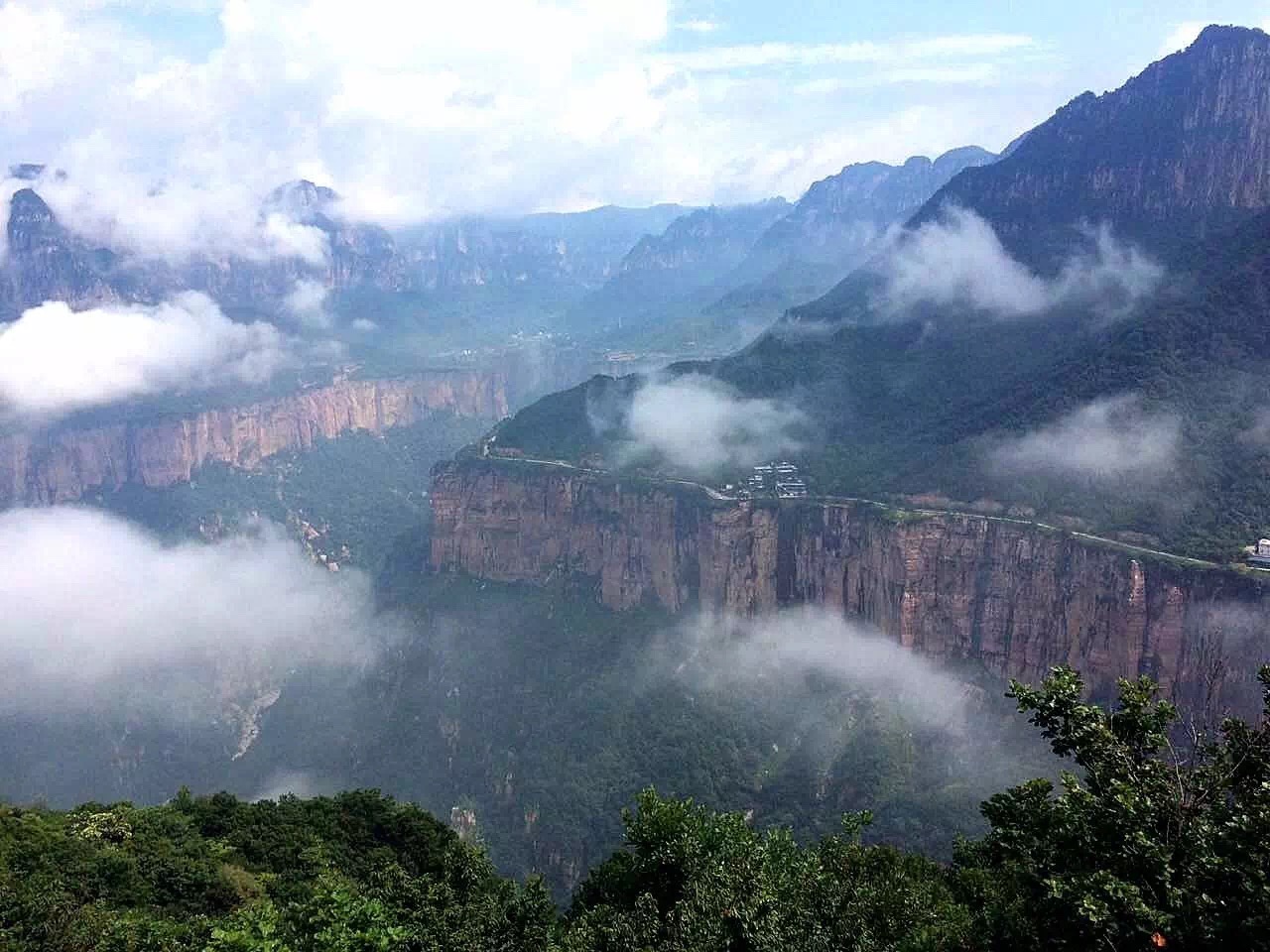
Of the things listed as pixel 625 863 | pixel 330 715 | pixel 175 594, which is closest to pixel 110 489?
pixel 175 594

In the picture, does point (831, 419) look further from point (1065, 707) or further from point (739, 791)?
point (1065, 707)

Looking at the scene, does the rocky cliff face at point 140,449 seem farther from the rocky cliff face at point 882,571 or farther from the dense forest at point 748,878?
the dense forest at point 748,878

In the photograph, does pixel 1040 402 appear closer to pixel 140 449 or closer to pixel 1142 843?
pixel 1142 843

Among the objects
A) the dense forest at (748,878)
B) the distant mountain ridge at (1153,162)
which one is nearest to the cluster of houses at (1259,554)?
the dense forest at (748,878)

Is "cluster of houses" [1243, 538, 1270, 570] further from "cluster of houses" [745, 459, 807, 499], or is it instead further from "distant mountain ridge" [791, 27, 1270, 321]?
"distant mountain ridge" [791, 27, 1270, 321]

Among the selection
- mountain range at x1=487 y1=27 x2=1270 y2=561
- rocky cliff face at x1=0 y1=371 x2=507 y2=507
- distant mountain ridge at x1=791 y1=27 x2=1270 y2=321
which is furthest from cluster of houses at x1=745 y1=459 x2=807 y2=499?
rocky cliff face at x1=0 y1=371 x2=507 y2=507
